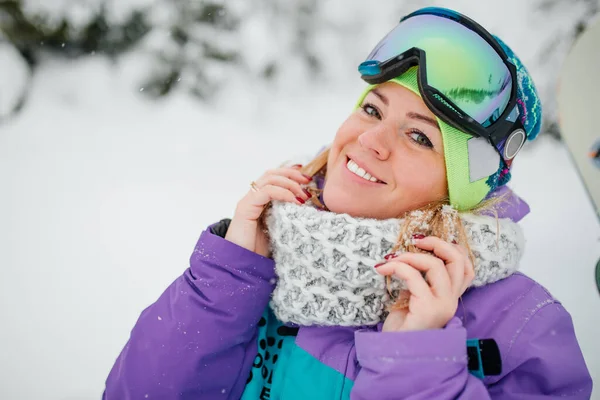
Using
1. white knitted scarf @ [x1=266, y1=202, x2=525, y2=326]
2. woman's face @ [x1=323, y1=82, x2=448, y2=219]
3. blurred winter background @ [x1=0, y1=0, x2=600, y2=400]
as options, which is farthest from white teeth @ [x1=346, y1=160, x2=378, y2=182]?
blurred winter background @ [x1=0, y1=0, x2=600, y2=400]

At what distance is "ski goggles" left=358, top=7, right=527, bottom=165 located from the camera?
4.66 feet

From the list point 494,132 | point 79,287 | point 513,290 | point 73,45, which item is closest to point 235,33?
point 73,45

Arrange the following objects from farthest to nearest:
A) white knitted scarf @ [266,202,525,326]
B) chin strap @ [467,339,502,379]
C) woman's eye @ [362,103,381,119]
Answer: woman's eye @ [362,103,381,119] < white knitted scarf @ [266,202,525,326] < chin strap @ [467,339,502,379]

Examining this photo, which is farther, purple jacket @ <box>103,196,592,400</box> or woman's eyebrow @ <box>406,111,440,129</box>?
woman's eyebrow @ <box>406,111,440,129</box>

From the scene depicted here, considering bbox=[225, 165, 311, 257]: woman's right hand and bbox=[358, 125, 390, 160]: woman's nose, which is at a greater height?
bbox=[358, 125, 390, 160]: woman's nose

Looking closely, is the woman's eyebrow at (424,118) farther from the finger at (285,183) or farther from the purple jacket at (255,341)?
the purple jacket at (255,341)

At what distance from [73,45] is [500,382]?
4.60 meters

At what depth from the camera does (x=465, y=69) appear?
1438 millimetres

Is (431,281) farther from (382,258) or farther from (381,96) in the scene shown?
→ (381,96)

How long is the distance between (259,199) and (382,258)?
1.66ft

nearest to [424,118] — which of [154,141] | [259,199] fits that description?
[259,199]

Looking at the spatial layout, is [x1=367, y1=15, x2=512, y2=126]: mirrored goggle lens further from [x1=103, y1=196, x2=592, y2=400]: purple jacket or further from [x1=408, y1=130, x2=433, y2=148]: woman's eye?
[x1=103, y1=196, x2=592, y2=400]: purple jacket

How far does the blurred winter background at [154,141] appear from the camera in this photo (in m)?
2.68

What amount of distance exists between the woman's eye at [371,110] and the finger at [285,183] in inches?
15.2
